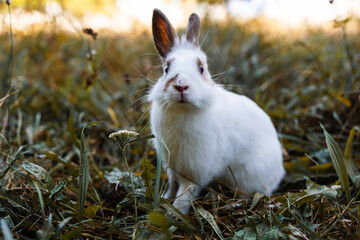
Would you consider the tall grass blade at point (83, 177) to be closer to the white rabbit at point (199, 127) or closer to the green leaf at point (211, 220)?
the white rabbit at point (199, 127)

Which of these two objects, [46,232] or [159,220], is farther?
[159,220]

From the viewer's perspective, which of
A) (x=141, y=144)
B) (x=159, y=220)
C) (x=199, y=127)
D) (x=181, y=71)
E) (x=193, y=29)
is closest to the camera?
(x=159, y=220)

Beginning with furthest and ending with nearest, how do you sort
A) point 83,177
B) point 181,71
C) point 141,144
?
1. point 141,144
2. point 181,71
3. point 83,177

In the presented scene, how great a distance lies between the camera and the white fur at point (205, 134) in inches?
89.9

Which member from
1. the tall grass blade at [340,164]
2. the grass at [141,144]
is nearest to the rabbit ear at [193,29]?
the grass at [141,144]

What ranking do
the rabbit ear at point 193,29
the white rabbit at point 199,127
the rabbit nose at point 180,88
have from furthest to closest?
the rabbit ear at point 193,29 < the white rabbit at point 199,127 < the rabbit nose at point 180,88

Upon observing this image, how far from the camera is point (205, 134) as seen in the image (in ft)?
7.99

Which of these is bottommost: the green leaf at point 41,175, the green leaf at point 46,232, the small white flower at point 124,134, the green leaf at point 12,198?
the green leaf at point 46,232

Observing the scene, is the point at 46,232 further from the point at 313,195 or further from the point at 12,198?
the point at 313,195

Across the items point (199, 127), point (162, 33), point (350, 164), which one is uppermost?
point (162, 33)

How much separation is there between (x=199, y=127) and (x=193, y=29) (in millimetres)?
944

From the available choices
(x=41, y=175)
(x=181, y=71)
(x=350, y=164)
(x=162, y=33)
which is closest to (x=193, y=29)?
(x=162, y=33)

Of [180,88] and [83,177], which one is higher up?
[180,88]

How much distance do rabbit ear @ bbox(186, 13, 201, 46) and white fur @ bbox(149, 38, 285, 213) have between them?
7 centimetres
